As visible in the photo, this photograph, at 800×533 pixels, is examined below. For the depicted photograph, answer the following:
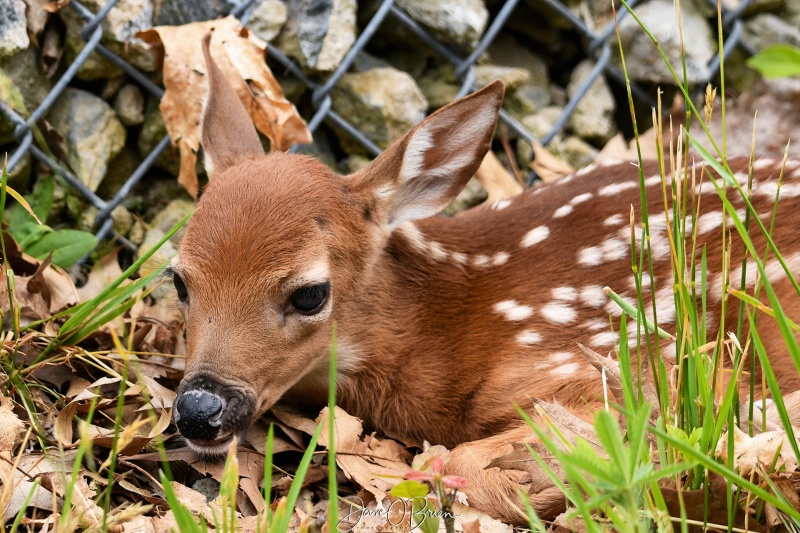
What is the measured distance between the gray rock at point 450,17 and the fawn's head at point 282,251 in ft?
4.51

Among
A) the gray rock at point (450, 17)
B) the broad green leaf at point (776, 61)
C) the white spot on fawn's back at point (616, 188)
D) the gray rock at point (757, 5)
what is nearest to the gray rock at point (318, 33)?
the gray rock at point (450, 17)

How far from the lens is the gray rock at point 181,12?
414 cm

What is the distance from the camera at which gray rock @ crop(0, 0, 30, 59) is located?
12.3ft

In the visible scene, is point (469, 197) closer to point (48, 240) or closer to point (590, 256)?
point (590, 256)

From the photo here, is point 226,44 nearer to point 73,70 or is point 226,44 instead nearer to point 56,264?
point 73,70

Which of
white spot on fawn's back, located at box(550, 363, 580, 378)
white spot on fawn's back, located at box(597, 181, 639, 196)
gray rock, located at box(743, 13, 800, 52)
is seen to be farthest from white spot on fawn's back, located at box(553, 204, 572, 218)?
gray rock, located at box(743, 13, 800, 52)

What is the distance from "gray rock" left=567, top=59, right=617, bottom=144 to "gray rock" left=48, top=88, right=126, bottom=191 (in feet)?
7.81

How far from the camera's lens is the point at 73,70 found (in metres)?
3.96

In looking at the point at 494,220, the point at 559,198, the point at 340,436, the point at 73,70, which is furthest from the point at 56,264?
the point at 559,198

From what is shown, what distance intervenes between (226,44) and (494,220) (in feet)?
4.41

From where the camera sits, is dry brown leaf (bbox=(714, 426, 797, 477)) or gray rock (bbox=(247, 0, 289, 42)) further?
gray rock (bbox=(247, 0, 289, 42))

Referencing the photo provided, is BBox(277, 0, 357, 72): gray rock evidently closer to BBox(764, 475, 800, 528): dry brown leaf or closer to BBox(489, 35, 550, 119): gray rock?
BBox(489, 35, 550, 119): gray rock

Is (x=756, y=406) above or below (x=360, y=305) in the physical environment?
above

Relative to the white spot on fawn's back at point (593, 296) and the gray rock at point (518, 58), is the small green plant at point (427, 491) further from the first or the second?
the gray rock at point (518, 58)
